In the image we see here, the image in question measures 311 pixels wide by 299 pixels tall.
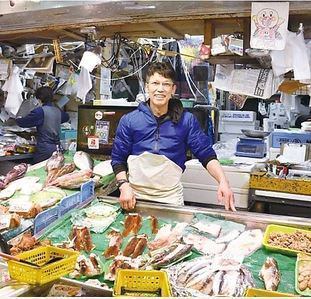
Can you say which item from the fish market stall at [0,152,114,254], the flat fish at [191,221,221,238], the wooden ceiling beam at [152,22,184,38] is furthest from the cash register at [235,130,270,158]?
the flat fish at [191,221,221,238]

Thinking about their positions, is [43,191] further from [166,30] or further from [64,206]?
[166,30]

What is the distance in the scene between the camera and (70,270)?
204cm

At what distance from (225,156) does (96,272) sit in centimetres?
331

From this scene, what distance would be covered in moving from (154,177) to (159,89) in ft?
2.45

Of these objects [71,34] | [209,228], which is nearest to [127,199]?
[209,228]

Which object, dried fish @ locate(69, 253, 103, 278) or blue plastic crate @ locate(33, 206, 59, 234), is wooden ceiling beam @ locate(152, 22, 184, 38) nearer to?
blue plastic crate @ locate(33, 206, 59, 234)

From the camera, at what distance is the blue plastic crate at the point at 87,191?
340cm

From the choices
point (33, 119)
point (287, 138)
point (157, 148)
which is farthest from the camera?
point (33, 119)

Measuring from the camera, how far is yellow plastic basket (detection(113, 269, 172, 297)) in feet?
6.22

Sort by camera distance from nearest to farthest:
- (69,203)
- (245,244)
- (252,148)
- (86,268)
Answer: (86,268) < (245,244) < (69,203) < (252,148)

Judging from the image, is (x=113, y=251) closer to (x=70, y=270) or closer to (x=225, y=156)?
(x=70, y=270)

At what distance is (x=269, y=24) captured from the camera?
2.70 m

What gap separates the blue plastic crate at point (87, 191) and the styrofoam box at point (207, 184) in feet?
5.14

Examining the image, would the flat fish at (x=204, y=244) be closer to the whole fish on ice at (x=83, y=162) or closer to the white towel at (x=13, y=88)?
the whole fish on ice at (x=83, y=162)
